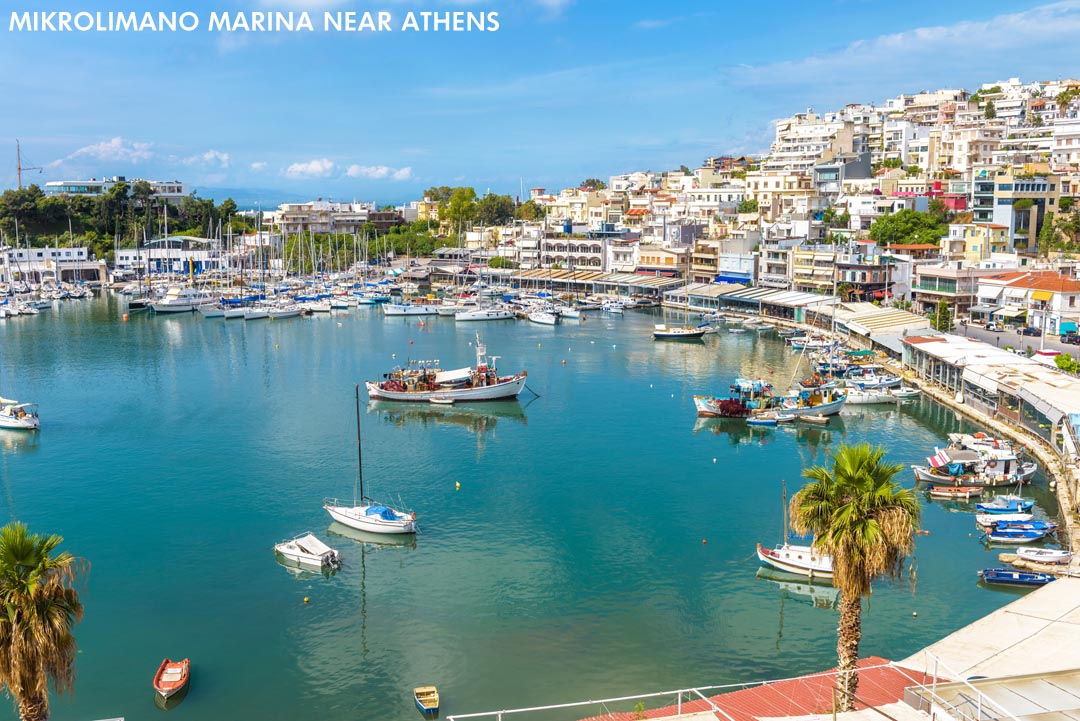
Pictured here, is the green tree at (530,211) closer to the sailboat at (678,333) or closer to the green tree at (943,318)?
the sailboat at (678,333)

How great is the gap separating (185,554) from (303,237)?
3448 inches

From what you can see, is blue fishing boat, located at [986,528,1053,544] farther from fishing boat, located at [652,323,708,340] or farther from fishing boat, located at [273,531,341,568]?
fishing boat, located at [652,323,708,340]

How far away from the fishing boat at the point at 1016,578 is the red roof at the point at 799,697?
338 inches

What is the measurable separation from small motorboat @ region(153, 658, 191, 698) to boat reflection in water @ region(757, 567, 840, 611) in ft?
43.8

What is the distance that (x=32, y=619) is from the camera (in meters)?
10.1

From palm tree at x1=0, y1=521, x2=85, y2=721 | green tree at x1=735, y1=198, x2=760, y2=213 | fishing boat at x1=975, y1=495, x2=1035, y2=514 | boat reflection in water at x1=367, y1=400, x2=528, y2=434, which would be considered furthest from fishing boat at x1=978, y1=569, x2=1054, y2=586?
green tree at x1=735, y1=198, x2=760, y2=213

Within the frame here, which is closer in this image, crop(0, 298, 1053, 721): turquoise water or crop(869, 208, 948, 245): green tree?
crop(0, 298, 1053, 721): turquoise water

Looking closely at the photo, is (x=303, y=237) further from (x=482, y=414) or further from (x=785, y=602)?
(x=785, y=602)

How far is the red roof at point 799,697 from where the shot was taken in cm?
1389

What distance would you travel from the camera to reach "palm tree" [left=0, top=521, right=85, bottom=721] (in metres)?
10.1

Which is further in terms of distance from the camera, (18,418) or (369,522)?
(18,418)

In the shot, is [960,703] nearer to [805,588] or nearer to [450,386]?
[805,588]

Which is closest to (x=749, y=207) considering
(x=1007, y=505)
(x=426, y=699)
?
(x=1007, y=505)

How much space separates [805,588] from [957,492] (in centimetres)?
903
